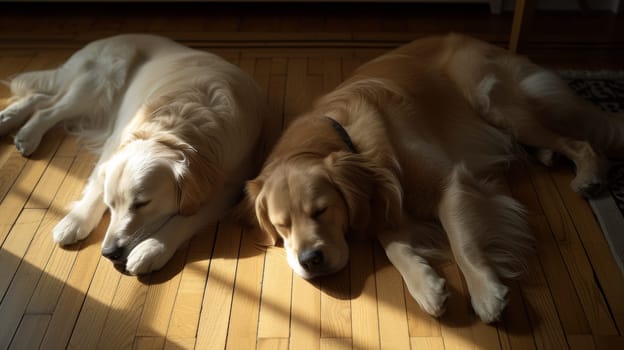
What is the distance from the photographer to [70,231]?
2.54 m

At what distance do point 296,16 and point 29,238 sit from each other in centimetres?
232

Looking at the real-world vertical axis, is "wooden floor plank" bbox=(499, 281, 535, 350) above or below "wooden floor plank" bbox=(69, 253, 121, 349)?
above

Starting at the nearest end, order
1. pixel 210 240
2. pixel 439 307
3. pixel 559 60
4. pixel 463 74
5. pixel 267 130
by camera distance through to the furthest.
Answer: pixel 439 307, pixel 210 240, pixel 463 74, pixel 267 130, pixel 559 60

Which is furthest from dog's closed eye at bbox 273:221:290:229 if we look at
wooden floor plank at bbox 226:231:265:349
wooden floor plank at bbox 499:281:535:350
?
wooden floor plank at bbox 499:281:535:350

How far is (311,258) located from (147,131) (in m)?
0.84

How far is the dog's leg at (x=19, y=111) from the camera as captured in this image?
3.22 metres

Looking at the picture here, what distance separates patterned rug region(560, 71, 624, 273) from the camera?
2.38m

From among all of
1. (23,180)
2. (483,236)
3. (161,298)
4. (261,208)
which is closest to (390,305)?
(483,236)

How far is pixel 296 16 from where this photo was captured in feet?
13.9

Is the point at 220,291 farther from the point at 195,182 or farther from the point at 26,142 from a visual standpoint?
the point at 26,142

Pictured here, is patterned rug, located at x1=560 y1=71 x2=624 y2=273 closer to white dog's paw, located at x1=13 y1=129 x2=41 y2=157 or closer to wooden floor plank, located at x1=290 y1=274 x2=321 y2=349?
wooden floor plank, located at x1=290 y1=274 x2=321 y2=349

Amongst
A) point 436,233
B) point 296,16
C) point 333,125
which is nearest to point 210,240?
point 333,125

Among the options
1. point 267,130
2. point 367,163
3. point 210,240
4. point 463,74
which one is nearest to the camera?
point 367,163

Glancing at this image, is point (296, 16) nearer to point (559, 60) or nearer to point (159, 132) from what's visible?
point (559, 60)
